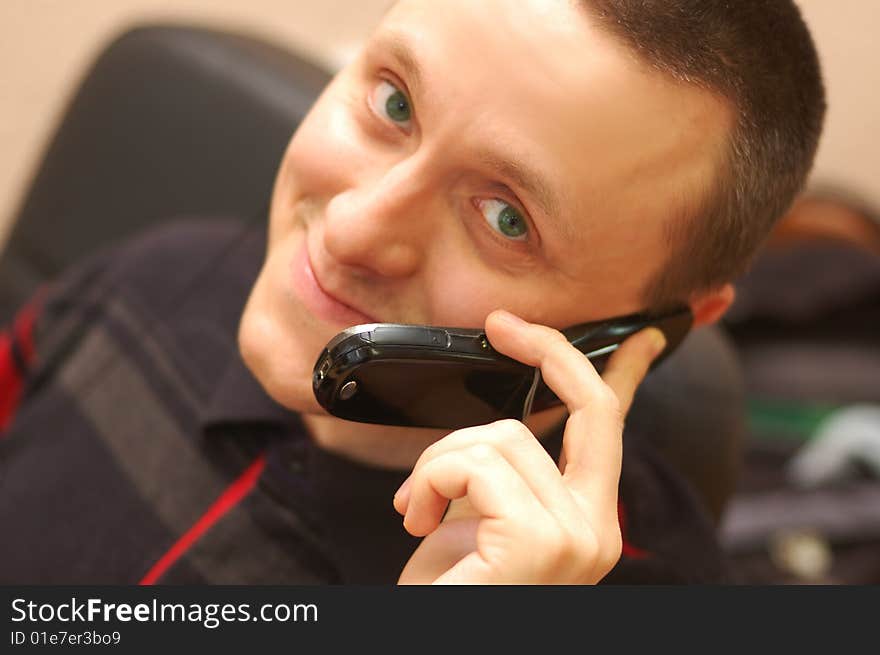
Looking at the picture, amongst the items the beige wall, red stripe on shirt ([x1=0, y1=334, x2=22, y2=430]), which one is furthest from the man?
the beige wall

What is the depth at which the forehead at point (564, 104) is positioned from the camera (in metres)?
0.64

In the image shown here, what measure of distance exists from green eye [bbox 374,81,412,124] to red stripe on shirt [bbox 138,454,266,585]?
37 cm

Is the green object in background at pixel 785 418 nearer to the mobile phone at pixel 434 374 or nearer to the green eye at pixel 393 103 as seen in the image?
the mobile phone at pixel 434 374

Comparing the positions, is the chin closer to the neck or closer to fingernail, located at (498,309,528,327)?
the neck

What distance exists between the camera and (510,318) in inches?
27.4

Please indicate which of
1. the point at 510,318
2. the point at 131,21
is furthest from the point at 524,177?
the point at 131,21

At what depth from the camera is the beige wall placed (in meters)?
1.74

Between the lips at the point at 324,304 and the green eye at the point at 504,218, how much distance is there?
0.13 meters

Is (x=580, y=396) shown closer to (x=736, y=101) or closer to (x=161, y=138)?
(x=736, y=101)

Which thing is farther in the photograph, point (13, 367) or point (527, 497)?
point (13, 367)

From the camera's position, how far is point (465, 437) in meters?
0.59

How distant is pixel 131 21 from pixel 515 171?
1.23 m

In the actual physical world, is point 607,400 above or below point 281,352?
above

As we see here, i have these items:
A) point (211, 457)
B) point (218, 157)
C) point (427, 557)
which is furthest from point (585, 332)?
point (218, 157)
